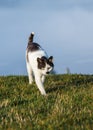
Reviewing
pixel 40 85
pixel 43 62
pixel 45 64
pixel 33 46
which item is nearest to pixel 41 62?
pixel 43 62

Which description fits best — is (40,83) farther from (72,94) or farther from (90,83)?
(90,83)

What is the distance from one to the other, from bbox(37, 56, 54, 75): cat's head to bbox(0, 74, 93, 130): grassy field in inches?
33.0

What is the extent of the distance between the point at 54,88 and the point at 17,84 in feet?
5.74

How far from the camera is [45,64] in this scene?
17.7 meters

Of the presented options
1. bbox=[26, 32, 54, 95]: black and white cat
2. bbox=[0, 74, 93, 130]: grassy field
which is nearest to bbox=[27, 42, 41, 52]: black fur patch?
bbox=[26, 32, 54, 95]: black and white cat

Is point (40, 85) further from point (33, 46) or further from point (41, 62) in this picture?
point (33, 46)

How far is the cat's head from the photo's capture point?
692 inches

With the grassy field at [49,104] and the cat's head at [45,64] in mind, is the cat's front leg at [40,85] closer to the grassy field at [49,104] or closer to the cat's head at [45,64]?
the grassy field at [49,104]

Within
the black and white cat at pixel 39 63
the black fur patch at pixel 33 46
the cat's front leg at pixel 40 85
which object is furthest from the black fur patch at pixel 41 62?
the black fur patch at pixel 33 46

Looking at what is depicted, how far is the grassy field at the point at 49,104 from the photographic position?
10.6 m

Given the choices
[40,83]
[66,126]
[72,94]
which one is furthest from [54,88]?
[66,126]

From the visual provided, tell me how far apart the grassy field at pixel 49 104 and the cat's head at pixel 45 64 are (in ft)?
2.75

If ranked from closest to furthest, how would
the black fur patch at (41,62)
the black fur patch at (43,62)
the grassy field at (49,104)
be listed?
the grassy field at (49,104), the black fur patch at (43,62), the black fur patch at (41,62)

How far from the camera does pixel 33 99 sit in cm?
1636
